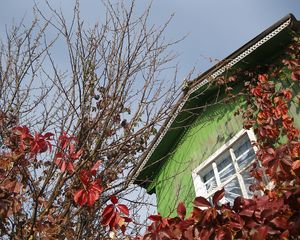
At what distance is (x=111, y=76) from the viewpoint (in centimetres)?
507

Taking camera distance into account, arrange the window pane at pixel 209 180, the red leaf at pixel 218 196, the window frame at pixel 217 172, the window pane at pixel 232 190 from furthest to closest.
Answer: the window pane at pixel 209 180, the window pane at pixel 232 190, the window frame at pixel 217 172, the red leaf at pixel 218 196

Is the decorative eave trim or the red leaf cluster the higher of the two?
the decorative eave trim

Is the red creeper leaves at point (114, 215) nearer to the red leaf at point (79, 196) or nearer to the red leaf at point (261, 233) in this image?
the red leaf at point (79, 196)

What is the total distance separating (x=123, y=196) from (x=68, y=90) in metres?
2.00

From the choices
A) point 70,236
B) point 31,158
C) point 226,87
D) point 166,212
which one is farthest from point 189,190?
point 31,158

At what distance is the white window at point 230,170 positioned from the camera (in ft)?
16.2

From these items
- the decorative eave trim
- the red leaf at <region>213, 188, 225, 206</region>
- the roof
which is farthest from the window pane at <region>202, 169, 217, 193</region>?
the red leaf at <region>213, 188, 225, 206</region>

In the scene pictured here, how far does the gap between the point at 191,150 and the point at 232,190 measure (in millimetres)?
1347

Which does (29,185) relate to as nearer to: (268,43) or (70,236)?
(70,236)

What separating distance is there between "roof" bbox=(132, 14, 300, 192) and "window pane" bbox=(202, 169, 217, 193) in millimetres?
778

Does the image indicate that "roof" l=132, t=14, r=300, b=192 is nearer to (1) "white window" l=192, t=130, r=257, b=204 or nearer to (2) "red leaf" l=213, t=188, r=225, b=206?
(1) "white window" l=192, t=130, r=257, b=204

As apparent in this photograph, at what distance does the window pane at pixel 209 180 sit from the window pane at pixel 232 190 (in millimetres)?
354

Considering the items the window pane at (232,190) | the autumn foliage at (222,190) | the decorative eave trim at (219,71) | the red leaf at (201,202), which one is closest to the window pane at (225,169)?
the window pane at (232,190)

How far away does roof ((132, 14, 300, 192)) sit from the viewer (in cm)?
488
